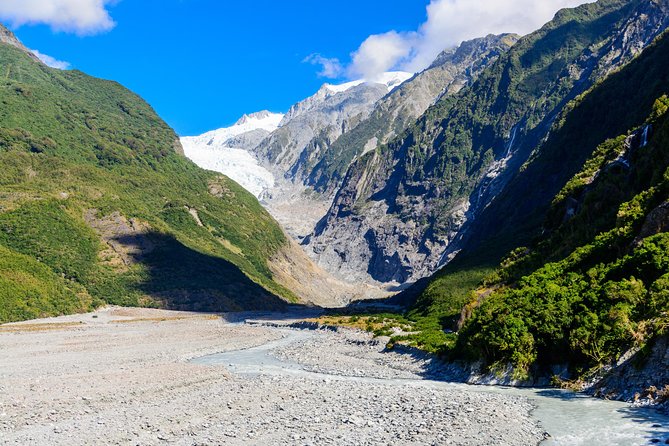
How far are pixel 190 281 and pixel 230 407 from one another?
121m

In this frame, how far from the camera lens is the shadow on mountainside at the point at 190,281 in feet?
443

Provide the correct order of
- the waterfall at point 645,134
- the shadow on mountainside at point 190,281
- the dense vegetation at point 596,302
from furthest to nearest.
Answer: the shadow on mountainside at point 190,281 < the waterfall at point 645,134 < the dense vegetation at point 596,302

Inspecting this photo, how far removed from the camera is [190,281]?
14388cm

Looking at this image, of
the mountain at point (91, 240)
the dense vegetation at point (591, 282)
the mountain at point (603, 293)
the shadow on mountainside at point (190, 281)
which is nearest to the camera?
the mountain at point (603, 293)

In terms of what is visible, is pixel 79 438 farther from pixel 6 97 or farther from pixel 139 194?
pixel 6 97

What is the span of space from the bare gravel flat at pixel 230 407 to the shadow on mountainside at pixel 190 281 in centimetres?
8400

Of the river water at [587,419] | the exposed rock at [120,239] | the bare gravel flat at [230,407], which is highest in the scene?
the exposed rock at [120,239]

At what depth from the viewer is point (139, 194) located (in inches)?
7333

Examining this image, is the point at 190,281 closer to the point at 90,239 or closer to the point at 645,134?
the point at 90,239

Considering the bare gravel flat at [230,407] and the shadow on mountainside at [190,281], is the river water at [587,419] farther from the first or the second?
the shadow on mountainside at [190,281]

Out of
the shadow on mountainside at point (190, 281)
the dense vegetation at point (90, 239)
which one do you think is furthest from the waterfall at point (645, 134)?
the shadow on mountainside at point (190, 281)

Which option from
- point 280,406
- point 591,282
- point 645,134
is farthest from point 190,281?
point 591,282


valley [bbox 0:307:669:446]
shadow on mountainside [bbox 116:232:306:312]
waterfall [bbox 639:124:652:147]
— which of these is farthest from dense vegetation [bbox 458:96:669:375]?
shadow on mountainside [bbox 116:232:306:312]

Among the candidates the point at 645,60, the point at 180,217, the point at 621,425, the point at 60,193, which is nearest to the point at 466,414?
the point at 621,425
